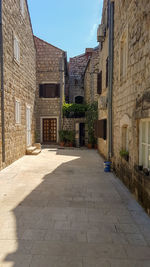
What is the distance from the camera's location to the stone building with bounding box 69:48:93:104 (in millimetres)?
18688

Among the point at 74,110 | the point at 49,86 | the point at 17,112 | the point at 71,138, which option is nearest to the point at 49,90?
the point at 49,86

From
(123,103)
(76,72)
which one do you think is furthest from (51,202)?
(76,72)

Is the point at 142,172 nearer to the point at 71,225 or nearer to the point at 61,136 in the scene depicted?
the point at 71,225

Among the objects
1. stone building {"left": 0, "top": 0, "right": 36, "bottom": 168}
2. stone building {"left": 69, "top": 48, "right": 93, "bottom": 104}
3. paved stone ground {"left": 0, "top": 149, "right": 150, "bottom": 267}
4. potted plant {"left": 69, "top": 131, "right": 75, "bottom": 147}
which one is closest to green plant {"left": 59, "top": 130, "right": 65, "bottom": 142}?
potted plant {"left": 69, "top": 131, "right": 75, "bottom": 147}

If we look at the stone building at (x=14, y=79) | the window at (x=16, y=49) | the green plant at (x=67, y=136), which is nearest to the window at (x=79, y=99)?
the green plant at (x=67, y=136)

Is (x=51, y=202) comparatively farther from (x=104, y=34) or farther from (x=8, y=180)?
(x=104, y=34)

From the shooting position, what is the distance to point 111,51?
649cm

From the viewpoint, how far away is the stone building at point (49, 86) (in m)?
13.4

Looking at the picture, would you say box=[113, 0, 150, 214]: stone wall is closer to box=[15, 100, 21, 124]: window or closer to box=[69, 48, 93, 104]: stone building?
box=[15, 100, 21, 124]: window

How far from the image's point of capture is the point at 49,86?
1356 centimetres

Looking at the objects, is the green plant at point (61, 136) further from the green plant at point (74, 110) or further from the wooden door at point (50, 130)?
the green plant at point (74, 110)

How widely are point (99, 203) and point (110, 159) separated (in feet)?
10.5

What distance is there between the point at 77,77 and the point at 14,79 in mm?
12341

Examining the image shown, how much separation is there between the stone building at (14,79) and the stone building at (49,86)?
318cm
